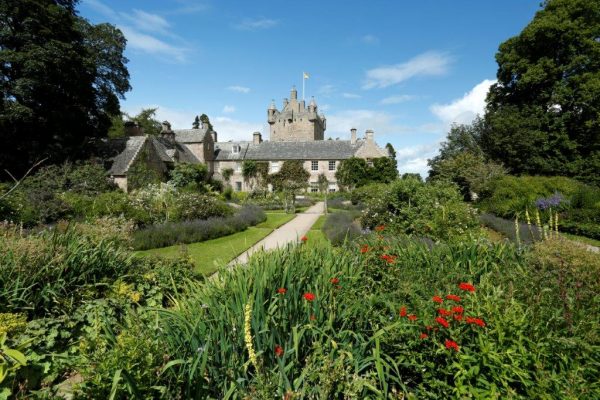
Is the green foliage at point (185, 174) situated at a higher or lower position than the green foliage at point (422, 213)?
higher

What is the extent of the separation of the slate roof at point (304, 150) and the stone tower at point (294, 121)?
7.49m

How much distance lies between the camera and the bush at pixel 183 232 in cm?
1175

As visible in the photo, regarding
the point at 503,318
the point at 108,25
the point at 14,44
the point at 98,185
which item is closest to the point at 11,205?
the point at 98,185

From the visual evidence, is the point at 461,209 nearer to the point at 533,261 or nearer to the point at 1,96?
the point at 533,261

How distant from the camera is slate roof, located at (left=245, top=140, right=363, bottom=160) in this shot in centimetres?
4216

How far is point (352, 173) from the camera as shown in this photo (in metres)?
39.7

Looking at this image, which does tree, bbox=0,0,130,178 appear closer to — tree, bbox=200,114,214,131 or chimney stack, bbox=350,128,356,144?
chimney stack, bbox=350,128,356,144

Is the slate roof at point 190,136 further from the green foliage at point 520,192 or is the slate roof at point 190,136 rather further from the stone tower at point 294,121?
the green foliage at point 520,192

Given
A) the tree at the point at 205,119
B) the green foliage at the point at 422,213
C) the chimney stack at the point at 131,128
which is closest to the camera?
the green foliage at the point at 422,213

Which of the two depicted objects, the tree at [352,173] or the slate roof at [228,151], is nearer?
the tree at [352,173]

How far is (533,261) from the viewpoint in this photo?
4.32 meters

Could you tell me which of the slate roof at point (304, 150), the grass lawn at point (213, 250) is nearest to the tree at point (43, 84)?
the grass lawn at point (213, 250)

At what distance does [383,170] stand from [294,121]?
2053 cm

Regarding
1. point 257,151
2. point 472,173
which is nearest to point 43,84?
point 257,151
